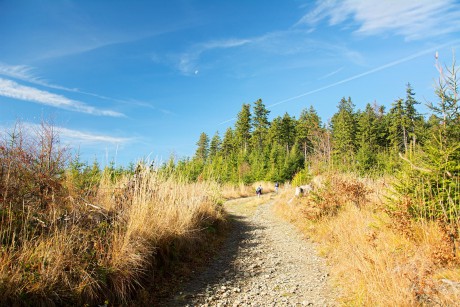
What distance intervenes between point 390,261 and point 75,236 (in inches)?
174

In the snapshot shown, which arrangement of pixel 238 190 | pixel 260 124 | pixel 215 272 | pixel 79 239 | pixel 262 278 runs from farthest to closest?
pixel 260 124 < pixel 238 190 < pixel 215 272 < pixel 262 278 < pixel 79 239

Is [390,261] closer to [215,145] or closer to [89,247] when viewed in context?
[89,247]

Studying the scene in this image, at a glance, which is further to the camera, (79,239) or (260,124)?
(260,124)

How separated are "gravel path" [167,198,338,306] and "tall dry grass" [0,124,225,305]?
77cm

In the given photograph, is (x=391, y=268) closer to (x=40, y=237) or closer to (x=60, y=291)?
(x=60, y=291)

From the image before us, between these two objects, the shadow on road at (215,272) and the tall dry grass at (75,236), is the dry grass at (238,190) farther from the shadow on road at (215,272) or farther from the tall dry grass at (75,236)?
the tall dry grass at (75,236)

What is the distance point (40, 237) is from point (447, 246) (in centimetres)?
549

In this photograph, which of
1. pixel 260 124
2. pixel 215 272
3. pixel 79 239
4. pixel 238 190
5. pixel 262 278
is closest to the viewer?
pixel 79 239

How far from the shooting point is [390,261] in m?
3.71

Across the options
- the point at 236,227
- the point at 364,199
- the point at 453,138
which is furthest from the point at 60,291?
the point at 364,199

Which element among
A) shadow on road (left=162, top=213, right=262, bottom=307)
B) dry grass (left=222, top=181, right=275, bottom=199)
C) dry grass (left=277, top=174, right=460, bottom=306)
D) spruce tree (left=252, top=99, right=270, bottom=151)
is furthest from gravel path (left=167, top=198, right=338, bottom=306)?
spruce tree (left=252, top=99, right=270, bottom=151)

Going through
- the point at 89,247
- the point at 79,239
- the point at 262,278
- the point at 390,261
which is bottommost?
the point at 262,278

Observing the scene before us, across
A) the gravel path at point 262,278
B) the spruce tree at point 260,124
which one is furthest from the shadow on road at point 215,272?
the spruce tree at point 260,124

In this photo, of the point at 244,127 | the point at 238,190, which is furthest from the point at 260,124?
the point at 238,190
